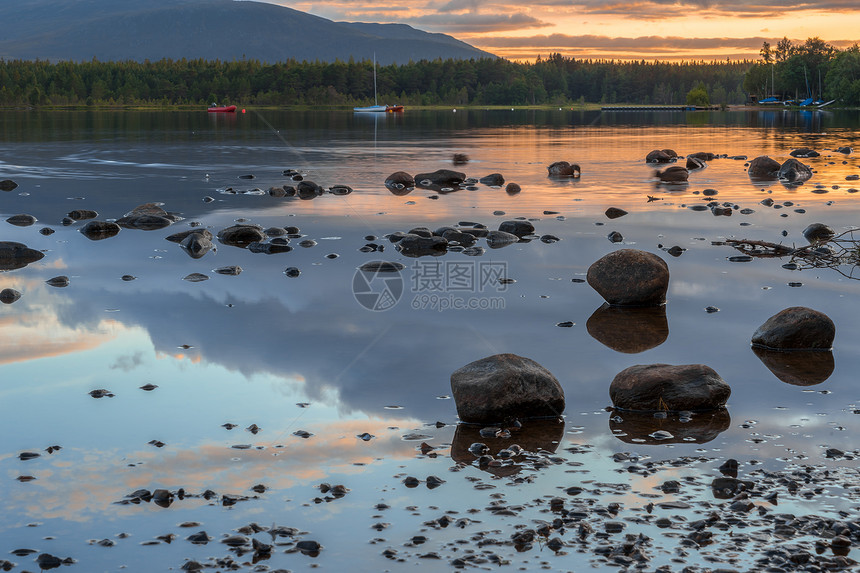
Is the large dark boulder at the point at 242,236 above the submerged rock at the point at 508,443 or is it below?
above

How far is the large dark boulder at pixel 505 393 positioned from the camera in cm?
1147

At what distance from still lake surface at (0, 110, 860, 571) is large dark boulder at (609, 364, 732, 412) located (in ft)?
1.19

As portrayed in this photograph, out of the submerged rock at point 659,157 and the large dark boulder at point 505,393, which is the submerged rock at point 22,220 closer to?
the large dark boulder at point 505,393

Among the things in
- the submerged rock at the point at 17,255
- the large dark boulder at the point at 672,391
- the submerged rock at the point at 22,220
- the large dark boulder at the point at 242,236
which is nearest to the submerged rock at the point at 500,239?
the large dark boulder at the point at 242,236

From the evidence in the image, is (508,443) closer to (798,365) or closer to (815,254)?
(798,365)

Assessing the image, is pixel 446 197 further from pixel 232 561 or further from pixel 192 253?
pixel 232 561

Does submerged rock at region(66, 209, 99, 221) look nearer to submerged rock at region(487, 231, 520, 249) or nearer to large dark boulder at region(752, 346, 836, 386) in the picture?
submerged rock at region(487, 231, 520, 249)

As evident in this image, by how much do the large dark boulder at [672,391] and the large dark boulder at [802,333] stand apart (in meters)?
3.21

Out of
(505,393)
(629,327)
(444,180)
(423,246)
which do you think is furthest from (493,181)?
(505,393)

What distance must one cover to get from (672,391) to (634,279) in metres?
6.40

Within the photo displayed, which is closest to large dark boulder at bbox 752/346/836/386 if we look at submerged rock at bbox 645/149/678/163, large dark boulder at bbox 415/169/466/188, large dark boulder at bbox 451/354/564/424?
large dark boulder at bbox 451/354/564/424

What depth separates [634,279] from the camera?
59.4 ft

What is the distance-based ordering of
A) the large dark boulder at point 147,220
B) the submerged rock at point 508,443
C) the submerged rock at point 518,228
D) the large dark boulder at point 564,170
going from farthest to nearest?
the large dark boulder at point 564,170 → the large dark boulder at point 147,220 → the submerged rock at point 518,228 → the submerged rock at point 508,443

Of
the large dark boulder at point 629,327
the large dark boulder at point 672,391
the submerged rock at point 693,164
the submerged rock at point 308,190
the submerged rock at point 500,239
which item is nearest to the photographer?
the large dark boulder at point 672,391
